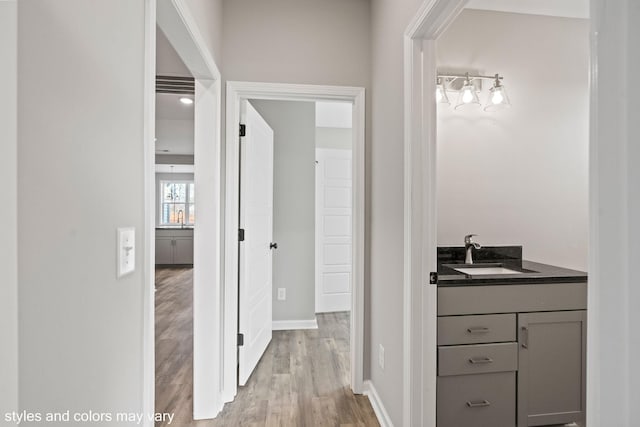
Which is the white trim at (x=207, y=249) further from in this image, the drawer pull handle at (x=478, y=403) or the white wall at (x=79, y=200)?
the drawer pull handle at (x=478, y=403)

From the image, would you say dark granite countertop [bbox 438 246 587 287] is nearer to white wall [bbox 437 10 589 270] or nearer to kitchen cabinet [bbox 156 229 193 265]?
white wall [bbox 437 10 589 270]

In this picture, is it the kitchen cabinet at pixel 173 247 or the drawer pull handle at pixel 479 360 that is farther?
the kitchen cabinet at pixel 173 247

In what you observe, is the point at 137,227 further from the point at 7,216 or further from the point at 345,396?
the point at 345,396

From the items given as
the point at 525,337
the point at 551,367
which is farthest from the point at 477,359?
the point at 551,367

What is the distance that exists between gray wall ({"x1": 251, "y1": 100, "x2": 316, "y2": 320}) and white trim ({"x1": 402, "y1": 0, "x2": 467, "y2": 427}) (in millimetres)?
1845

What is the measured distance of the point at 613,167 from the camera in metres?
0.49

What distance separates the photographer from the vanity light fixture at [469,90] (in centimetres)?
218

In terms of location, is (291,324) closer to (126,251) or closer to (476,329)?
(476,329)

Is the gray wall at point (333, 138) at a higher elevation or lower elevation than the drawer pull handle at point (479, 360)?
higher

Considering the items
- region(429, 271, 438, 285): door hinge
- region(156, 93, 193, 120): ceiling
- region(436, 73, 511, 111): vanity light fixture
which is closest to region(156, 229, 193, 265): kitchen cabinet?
region(156, 93, 193, 120): ceiling

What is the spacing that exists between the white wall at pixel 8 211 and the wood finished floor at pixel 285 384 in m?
1.61

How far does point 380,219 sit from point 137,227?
53.0 inches

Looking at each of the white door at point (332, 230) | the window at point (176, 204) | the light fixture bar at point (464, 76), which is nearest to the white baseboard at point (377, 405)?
the white door at point (332, 230)

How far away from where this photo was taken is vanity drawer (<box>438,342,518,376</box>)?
1.58 metres
